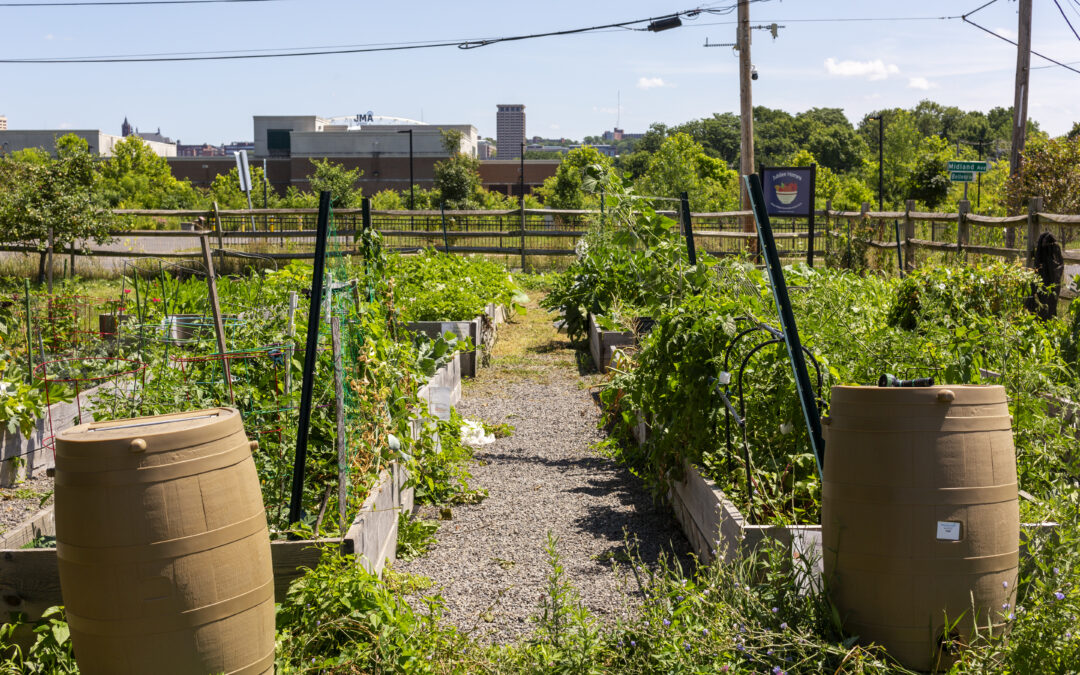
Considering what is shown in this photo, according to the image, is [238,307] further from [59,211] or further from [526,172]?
[526,172]

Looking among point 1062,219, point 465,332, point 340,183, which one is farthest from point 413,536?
point 340,183

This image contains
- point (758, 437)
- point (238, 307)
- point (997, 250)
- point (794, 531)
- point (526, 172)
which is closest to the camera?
point (794, 531)

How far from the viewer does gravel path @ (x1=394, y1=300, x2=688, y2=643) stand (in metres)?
3.67

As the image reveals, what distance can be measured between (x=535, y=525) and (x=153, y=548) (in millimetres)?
2689

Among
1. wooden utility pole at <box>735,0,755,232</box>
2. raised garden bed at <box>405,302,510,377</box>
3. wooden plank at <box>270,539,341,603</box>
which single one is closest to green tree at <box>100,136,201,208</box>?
wooden utility pole at <box>735,0,755,232</box>

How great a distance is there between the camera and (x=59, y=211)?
1540cm

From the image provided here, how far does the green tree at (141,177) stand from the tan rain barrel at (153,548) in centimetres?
5107

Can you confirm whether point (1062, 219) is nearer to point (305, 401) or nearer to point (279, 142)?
point (305, 401)

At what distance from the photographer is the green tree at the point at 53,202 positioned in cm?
1506

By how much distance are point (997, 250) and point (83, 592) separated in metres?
11.8

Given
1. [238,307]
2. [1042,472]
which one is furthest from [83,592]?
[238,307]

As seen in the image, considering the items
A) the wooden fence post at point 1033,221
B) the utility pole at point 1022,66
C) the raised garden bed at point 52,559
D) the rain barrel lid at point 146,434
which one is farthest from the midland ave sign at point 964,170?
the rain barrel lid at point 146,434

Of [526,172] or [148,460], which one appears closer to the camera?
[148,460]

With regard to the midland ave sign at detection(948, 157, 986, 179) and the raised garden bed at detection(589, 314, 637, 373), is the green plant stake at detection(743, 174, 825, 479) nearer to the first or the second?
the raised garden bed at detection(589, 314, 637, 373)
